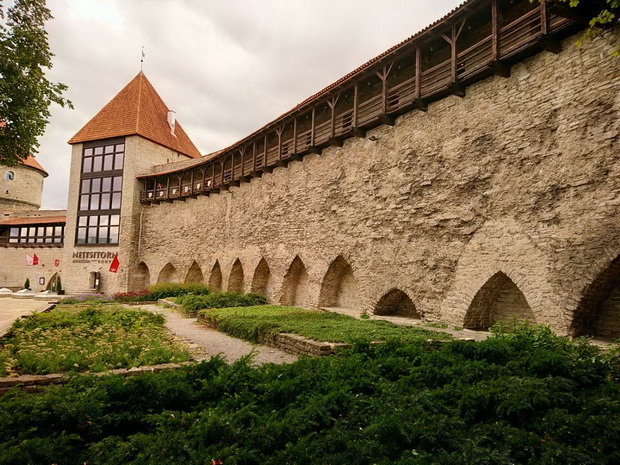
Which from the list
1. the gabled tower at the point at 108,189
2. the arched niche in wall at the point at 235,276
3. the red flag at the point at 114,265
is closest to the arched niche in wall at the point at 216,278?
the arched niche in wall at the point at 235,276

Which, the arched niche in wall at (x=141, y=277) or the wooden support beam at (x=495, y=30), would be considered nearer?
the wooden support beam at (x=495, y=30)

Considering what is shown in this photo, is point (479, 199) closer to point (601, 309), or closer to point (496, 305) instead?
point (496, 305)

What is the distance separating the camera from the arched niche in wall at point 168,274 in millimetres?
27422

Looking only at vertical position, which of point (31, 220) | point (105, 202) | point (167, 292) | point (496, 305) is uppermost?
point (105, 202)

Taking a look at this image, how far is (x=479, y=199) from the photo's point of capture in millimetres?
10086

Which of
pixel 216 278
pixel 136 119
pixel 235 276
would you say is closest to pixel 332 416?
pixel 235 276

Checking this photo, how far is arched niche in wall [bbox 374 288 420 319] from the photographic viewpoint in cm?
1252

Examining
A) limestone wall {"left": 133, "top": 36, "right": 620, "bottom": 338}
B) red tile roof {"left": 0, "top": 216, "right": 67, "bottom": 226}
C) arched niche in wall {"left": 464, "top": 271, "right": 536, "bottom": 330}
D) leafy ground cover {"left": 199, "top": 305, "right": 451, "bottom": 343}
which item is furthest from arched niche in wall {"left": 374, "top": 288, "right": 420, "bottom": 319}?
red tile roof {"left": 0, "top": 216, "right": 67, "bottom": 226}

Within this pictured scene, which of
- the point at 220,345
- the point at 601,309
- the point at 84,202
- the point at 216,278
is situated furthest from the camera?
the point at 84,202

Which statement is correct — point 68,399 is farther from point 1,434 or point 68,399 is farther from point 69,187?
point 69,187

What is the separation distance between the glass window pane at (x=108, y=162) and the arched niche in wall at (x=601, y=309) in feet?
99.3

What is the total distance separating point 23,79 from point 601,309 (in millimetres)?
13394

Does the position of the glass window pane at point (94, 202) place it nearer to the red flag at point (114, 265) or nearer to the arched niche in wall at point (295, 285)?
the red flag at point (114, 265)

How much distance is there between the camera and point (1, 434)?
10.3 ft
